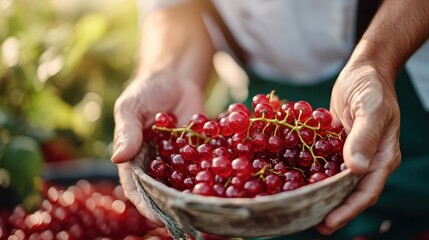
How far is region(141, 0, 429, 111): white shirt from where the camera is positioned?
1318 mm

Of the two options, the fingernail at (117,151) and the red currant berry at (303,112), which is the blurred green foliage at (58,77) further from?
the red currant berry at (303,112)

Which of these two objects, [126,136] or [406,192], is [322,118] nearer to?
[126,136]

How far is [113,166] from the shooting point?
62.8 inches

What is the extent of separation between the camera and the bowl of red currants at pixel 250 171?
2.52ft

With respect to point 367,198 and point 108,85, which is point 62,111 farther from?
point 367,198

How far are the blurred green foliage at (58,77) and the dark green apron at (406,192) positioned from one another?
2.45ft

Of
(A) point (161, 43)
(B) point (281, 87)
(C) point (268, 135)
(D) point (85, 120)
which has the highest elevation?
(C) point (268, 135)

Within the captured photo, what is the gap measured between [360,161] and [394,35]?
342 millimetres

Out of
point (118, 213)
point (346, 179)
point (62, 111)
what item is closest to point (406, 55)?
point (346, 179)

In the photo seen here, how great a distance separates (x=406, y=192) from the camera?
1.35 metres

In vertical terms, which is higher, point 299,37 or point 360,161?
point 360,161

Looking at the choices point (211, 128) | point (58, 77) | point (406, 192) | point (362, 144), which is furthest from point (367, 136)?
point (58, 77)

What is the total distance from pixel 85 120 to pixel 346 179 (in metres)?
1.19

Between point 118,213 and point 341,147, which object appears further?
point 118,213
